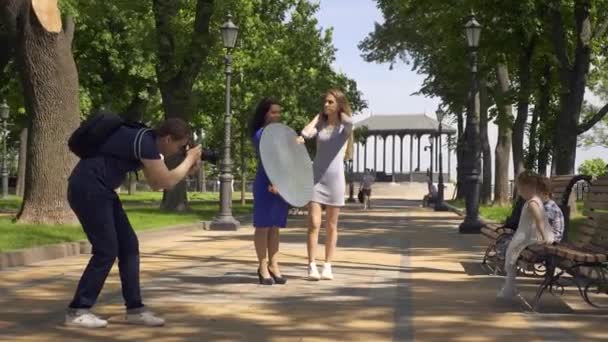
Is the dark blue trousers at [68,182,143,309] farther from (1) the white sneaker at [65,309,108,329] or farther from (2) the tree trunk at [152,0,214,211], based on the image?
(2) the tree trunk at [152,0,214,211]

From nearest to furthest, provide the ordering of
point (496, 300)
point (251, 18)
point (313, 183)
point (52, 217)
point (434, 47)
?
1. point (496, 300)
2. point (313, 183)
3. point (52, 217)
4. point (434, 47)
5. point (251, 18)

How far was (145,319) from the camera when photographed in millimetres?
6289

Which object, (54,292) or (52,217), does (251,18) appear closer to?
(52,217)

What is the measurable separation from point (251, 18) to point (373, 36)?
5.50 metres

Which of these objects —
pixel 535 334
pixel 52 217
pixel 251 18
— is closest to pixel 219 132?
pixel 251 18

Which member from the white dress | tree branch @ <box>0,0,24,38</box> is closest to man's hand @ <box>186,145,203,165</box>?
the white dress

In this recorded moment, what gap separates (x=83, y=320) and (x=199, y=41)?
18.5 metres

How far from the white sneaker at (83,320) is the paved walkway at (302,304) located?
8 centimetres

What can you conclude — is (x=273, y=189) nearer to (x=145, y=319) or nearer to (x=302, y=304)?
(x=302, y=304)

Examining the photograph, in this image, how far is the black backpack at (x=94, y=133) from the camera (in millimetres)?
6055

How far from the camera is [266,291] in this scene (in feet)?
27.3

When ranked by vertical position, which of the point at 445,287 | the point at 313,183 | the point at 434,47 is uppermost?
Result: the point at 434,47

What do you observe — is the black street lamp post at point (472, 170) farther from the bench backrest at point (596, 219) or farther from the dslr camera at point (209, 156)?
the dslr camera at point (209, 156)

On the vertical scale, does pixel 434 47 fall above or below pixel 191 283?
above
